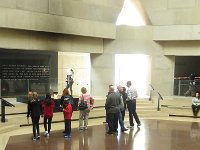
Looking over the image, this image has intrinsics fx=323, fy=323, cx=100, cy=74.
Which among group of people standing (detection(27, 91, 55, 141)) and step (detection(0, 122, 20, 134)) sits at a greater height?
group of people standing (detection(27, 91, 55, 141))

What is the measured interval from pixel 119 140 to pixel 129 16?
12171 millimetres

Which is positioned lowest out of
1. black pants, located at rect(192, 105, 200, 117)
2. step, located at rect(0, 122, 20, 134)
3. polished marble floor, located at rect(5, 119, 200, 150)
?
polished marble floor, located at rect(5, 119, 200, 150)

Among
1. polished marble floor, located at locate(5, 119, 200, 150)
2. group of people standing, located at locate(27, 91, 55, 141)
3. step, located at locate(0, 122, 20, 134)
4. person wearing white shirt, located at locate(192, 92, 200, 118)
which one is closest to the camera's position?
polished marble floor, located at locate(5, 119, 200, 150)

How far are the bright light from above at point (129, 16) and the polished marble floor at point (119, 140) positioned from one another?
9550mm

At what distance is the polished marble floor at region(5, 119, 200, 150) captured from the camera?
32.0 feet

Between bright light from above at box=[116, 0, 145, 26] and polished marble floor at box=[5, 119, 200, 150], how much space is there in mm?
9550

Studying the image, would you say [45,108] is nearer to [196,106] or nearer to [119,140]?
[119,140]

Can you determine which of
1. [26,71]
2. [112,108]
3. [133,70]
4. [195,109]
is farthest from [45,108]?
[133,70]

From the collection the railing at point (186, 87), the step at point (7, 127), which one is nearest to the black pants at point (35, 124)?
the step at point (7, 127)

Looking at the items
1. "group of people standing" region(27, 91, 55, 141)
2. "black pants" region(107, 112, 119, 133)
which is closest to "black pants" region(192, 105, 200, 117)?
"black pants" region(107, 112, 119, 133)

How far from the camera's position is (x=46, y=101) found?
10.9 meters

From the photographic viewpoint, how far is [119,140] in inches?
420

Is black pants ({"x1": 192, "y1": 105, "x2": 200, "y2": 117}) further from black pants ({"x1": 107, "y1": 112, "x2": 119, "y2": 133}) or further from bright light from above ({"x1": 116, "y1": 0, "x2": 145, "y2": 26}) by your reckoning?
bright light from above ({"x1": 116, "y1": 0, "x2": 145, "y2": 26})

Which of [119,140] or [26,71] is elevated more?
[26,71]
